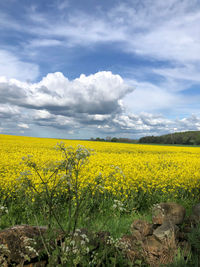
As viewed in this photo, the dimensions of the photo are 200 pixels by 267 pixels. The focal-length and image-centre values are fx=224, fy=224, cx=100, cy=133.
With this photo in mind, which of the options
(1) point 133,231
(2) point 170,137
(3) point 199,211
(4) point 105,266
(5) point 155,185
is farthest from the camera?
(2) point 170,137

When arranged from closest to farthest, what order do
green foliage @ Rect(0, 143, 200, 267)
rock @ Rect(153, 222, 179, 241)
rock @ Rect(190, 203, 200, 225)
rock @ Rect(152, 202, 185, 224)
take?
1. green foliage @ Rect(0, 143, 200, 267)
2. rock @ Rect(153, 222, 179, 241)
3. rock @ Rect(152, 202, 185, 224)
4. rock @ Rect(190, 203, 200, 225)

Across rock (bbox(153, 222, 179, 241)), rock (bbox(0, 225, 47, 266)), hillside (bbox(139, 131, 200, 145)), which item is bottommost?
rock (bbox(153, 222, 179, 241))

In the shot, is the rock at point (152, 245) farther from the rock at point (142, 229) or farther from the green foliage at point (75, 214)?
the green foliage at point (75, 214)

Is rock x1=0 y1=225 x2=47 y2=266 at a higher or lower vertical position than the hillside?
lower

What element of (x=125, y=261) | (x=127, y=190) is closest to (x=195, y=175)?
(x=127, y=190)

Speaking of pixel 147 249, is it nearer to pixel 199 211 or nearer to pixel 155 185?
pixel 199 211

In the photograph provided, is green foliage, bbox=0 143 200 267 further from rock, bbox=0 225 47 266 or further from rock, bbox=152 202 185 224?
Answer: rock, bbox=152 202 185 224

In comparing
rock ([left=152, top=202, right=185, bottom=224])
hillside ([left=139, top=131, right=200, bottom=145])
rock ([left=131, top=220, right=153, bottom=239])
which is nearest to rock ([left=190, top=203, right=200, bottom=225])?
rock ([left=152, top=202, right=185, bottom=224])

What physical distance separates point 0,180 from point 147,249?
6.50 metres

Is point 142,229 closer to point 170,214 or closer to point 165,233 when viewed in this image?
point 165,233

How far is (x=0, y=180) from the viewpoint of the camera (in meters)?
8.35

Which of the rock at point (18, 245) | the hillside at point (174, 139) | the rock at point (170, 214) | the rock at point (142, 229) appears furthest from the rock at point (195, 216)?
the hillside at point (174, 139)

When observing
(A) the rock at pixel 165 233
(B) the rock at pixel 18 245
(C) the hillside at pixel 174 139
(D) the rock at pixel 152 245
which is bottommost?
(D) the rock at pixel 152 245

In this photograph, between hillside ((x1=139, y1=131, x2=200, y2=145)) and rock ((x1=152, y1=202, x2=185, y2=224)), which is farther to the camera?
hillside ((x1=139, y1=131, x2=200, y2=145))
